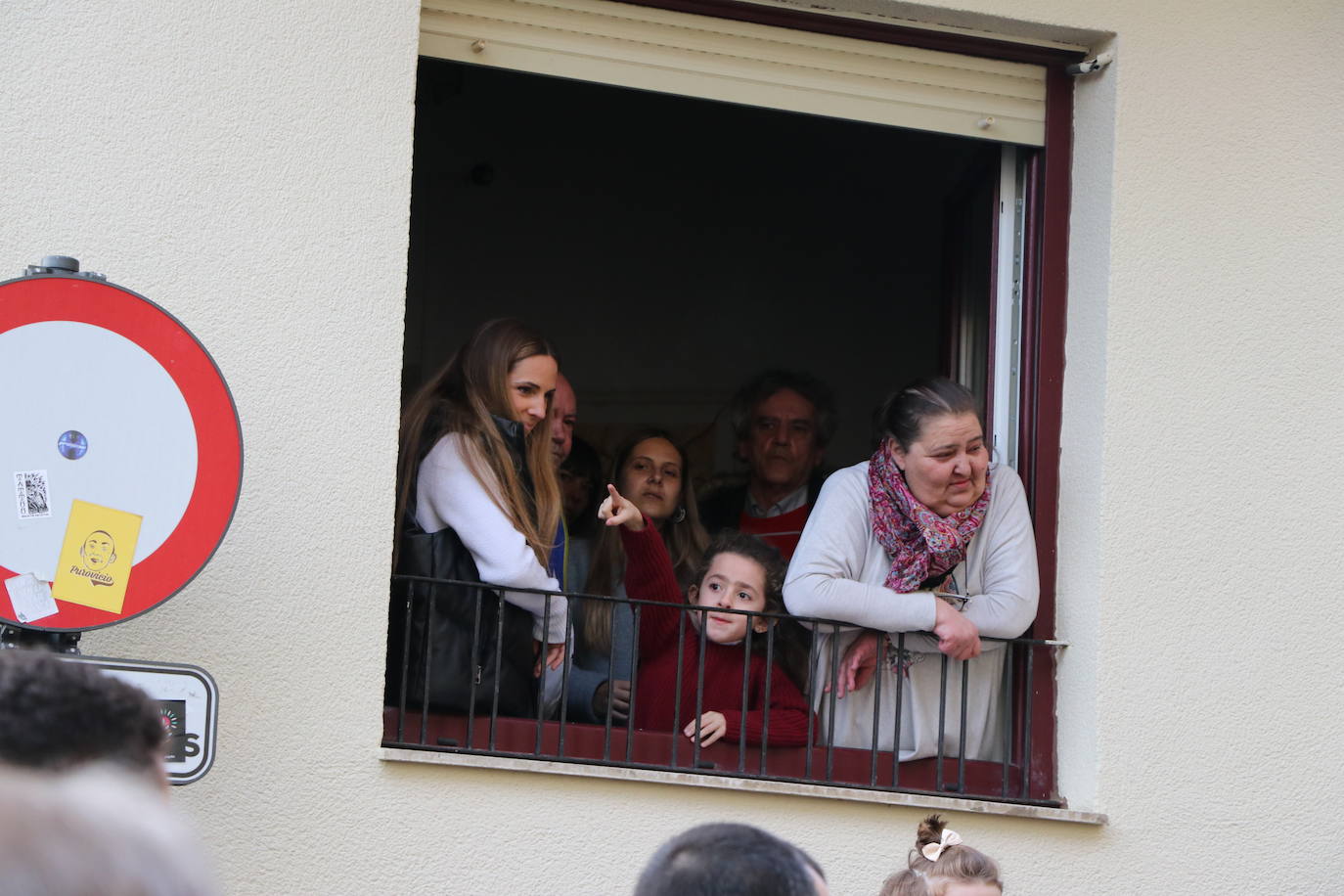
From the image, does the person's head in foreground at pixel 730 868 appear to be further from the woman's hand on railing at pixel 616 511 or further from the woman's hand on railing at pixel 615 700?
the woman's hand on railing at pixel 615 700

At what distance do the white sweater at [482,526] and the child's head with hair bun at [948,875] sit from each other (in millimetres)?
1130

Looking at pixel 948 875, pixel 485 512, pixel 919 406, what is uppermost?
pixel 919 406

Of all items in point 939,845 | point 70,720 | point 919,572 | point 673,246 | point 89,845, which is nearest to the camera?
point 89,845

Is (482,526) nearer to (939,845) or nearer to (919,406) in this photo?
(919,406)

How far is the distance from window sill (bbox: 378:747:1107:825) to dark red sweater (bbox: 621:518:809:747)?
8.8 inches

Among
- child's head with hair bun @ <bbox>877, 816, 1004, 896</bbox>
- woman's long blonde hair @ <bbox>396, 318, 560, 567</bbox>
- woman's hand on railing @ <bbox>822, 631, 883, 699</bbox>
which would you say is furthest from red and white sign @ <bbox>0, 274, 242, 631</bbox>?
woman's hand on railing @ <bbox>822, 631, 883, 699</bbox>

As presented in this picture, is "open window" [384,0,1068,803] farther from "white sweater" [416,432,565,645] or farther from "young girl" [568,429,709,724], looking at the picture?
"white sweater" [416,432,565,645]

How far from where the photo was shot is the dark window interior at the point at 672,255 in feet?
26.2

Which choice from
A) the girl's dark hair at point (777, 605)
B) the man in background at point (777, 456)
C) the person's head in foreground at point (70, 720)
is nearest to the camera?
the person's head in foreground at point (70, 720)

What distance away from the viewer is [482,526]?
4.16 meters

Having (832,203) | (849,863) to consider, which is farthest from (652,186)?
(849,863)

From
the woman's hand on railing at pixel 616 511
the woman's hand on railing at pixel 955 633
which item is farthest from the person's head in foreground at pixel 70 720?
the woman's hand on railing at pixel 955 633

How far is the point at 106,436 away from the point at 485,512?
3.99ft

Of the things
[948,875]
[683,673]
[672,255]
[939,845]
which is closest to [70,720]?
[948,875]
